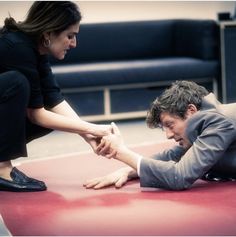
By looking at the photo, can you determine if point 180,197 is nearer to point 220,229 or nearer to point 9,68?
point 220,229

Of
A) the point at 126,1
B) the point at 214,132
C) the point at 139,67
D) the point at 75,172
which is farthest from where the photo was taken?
the point at 126,1

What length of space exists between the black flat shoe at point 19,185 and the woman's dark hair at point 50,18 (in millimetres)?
587

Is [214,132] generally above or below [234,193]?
above

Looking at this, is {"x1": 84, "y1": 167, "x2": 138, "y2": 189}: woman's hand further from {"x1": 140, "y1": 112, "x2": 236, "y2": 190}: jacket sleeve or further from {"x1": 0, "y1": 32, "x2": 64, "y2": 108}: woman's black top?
{"x1": 0, "y1": 32, "x2": 64, "y2": 108}: woman's black top

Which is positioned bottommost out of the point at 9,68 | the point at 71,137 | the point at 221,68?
Answer: the point at 71,137

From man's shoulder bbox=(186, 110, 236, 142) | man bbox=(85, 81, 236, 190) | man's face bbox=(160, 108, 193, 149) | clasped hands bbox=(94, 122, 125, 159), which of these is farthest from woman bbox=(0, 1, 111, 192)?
man's shoulder bbox=(186, 110, 236, 142)

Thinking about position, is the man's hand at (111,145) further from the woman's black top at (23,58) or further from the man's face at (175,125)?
the woman's black top at (23,58)

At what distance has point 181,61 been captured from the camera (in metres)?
4.36

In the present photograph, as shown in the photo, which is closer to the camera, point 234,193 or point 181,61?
point 234,193

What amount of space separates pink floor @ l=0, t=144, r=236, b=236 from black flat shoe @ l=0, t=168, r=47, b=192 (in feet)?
0.11

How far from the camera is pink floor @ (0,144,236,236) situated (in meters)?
1.73

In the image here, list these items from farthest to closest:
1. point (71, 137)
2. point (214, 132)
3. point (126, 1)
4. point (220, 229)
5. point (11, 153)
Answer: point (126, 1) < point (71, 137) < point (11, 153) < point (214, 132) < point (220, 229)

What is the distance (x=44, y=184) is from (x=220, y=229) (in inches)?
33.4

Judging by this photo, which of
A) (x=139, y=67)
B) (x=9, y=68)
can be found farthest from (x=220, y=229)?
(x=139, y=67)
